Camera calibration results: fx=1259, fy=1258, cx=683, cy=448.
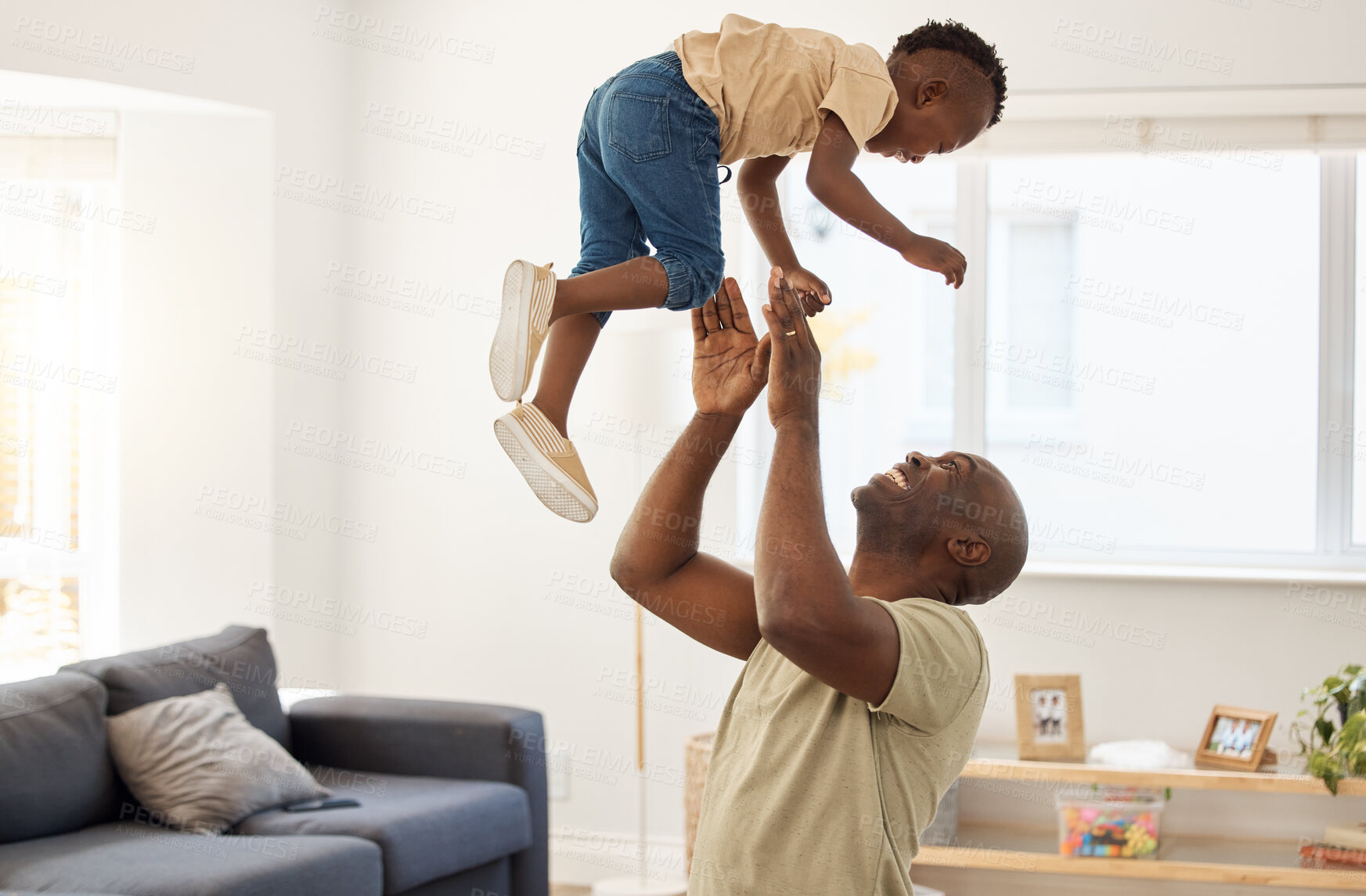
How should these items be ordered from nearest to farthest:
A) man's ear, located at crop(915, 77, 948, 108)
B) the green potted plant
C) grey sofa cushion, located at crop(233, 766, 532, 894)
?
1. man's ear, located at crop(915, 77, 948, 108)
2. grey sofa cushion, located at crop(233, 766, 532, 894)
3. the green potted plant

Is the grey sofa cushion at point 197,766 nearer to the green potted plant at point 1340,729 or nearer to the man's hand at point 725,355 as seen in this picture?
the man's hand at point 725,355

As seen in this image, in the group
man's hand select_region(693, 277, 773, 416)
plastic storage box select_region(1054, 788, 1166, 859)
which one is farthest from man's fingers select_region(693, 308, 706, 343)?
plastic storage box select_region(1054, 788, 1166, 859)

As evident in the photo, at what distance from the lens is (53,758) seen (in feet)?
9.45

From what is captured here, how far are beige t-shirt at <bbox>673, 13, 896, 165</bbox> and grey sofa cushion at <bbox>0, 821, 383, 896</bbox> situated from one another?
187 cm

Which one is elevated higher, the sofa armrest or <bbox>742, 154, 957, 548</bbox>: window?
<bbox>742, 154, 957, 548</bbox>: window

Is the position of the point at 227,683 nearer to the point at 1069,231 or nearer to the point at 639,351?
the point at 639,351

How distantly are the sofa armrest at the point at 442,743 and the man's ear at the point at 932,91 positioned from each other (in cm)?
230

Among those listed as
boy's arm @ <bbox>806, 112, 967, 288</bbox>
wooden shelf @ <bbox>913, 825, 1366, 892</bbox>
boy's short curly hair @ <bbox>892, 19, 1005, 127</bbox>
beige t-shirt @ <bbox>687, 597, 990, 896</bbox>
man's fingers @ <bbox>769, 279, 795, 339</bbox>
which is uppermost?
boy's short curly hair @ <bbox>892, 19, 1005, 127</bbox>

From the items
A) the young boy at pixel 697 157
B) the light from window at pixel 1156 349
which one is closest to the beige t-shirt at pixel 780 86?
the young boy at pixel 697 157

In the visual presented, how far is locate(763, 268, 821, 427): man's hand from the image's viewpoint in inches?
50.5

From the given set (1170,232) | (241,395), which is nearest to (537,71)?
(241,395)

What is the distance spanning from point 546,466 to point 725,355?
0.81 ft

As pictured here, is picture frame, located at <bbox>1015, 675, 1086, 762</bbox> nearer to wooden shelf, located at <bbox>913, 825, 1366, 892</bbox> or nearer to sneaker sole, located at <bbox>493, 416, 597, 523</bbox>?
wooden shelf, located at <bbox>913, 825, 1366, 892</bbox>

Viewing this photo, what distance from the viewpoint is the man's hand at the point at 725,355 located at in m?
1.47
